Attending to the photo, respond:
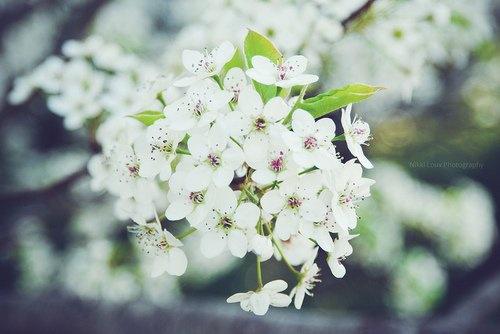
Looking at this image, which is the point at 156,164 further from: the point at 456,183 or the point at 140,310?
the point at 456,183

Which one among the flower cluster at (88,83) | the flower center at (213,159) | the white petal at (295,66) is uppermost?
the white petal at (295,66)

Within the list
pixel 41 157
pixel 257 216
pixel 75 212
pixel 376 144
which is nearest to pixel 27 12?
pixel 41 157

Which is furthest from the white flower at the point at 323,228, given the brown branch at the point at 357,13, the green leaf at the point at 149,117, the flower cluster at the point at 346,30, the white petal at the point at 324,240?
the flower cluster at the point at 346,30

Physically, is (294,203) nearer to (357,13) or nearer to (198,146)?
(198,146)

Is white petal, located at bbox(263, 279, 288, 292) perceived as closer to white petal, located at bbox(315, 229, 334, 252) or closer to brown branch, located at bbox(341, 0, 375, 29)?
white petal, located at bbox(315, 229, 334, 252)

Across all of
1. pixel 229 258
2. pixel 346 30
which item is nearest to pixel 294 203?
pixel 346 30

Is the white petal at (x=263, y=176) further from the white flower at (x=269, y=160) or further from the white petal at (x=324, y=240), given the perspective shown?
the white petal at (x=324, y=240)
